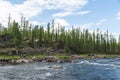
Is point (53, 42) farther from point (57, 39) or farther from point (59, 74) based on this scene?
point (59, 74)

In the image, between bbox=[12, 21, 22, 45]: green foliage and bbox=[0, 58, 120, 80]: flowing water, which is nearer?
bbox=[0, 58, 120, 80]: flowing water

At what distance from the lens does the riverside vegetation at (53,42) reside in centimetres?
11384

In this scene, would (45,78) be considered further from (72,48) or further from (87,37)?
(87,37)

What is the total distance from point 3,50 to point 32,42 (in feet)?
78.1

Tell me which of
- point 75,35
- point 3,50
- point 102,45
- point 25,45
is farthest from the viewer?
point 102,45

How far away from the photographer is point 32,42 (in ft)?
420

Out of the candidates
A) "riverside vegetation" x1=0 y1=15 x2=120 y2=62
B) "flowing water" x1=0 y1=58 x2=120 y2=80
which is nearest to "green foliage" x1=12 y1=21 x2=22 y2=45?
"riverside vegetation" x1=0 y1=15 x2=120 y2=62

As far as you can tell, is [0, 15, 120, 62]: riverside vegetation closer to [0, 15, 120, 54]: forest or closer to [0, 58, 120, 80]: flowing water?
[0, 15, 120, 54]: forest

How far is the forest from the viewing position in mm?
122125

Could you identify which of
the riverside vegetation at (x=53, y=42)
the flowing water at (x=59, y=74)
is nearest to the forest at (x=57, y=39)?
the riverside vegetation at (x=53, y=42)

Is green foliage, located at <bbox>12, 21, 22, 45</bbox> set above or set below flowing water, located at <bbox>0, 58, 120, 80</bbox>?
above

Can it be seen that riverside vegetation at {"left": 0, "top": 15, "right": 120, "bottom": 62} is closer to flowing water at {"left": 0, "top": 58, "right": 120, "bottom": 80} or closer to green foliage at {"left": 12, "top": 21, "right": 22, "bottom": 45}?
green foliage at {"left": 12, "top": 21, "right": 22, "bottom": 45}

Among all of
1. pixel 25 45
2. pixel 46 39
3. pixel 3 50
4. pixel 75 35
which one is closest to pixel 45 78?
pixel 3 50

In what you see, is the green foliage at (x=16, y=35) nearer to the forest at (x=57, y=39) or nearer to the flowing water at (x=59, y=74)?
the forest at (x=57, y=39)
